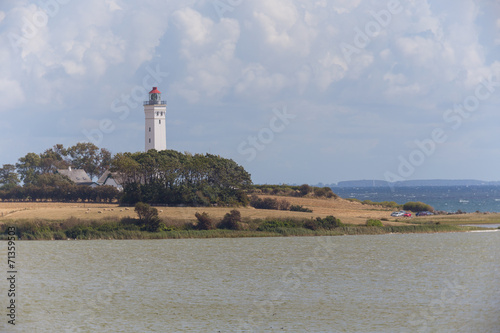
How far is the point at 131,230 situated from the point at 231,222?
10.1 m

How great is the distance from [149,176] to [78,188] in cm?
1378

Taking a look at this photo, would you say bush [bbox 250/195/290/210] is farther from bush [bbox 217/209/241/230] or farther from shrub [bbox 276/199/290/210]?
bush [bbox 217/209/241/230]

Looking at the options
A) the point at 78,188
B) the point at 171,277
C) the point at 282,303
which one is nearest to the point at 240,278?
the point at 171,277

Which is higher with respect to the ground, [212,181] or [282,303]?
[212,181]

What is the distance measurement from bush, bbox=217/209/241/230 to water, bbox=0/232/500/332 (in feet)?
27.2

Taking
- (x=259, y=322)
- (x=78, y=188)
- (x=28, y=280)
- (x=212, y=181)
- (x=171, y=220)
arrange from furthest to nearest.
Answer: (x=78, y=188), (x=212, y=181), (x=171, y=220), (x=28, y=280), (x=259, y=322)

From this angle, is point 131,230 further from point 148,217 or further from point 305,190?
point 305,190

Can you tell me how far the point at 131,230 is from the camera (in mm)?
62125

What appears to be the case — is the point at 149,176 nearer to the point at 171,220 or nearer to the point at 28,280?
the point at 171,220

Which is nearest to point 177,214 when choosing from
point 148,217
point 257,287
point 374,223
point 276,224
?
point 148,217

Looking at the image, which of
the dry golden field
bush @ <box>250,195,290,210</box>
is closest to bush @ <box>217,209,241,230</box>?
the dry golden field

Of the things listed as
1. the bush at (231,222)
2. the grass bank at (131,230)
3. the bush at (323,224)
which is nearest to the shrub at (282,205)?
the bush at (323,224)

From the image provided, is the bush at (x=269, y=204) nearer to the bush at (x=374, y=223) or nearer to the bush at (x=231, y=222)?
the bush at (x=374, y=223)

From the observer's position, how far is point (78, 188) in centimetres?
9175
